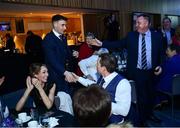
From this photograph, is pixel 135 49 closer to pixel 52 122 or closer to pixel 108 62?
pixel 108 62

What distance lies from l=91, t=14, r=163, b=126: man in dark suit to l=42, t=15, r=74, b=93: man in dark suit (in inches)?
29.8

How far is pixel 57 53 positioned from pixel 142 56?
1247 millimetres

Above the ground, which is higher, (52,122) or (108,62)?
(108,62)

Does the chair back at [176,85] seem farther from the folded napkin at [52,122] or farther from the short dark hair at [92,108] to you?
the short dark hair at [92,108]

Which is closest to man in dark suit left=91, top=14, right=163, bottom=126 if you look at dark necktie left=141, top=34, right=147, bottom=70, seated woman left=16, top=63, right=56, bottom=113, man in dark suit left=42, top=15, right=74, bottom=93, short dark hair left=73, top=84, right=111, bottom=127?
dark necktie left=141, top=34, right=147, bottom=70

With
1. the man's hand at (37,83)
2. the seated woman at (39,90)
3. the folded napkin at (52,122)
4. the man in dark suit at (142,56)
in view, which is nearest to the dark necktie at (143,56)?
the man in dark suit at (142,56)

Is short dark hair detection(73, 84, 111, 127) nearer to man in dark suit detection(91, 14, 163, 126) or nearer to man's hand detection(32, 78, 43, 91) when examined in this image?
man's hand detection(32, 78, 43, 91)

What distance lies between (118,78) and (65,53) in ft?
3.69

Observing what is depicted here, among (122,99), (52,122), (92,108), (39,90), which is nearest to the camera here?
(92,108)

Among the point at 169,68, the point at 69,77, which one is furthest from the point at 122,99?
the point at 169,68

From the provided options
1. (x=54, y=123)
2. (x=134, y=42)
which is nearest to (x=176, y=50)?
(x=134, y=42)

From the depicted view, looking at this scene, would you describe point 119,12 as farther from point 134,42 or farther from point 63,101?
point 63,101

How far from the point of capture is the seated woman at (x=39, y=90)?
115 inches

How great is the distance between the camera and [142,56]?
3.96 metres
